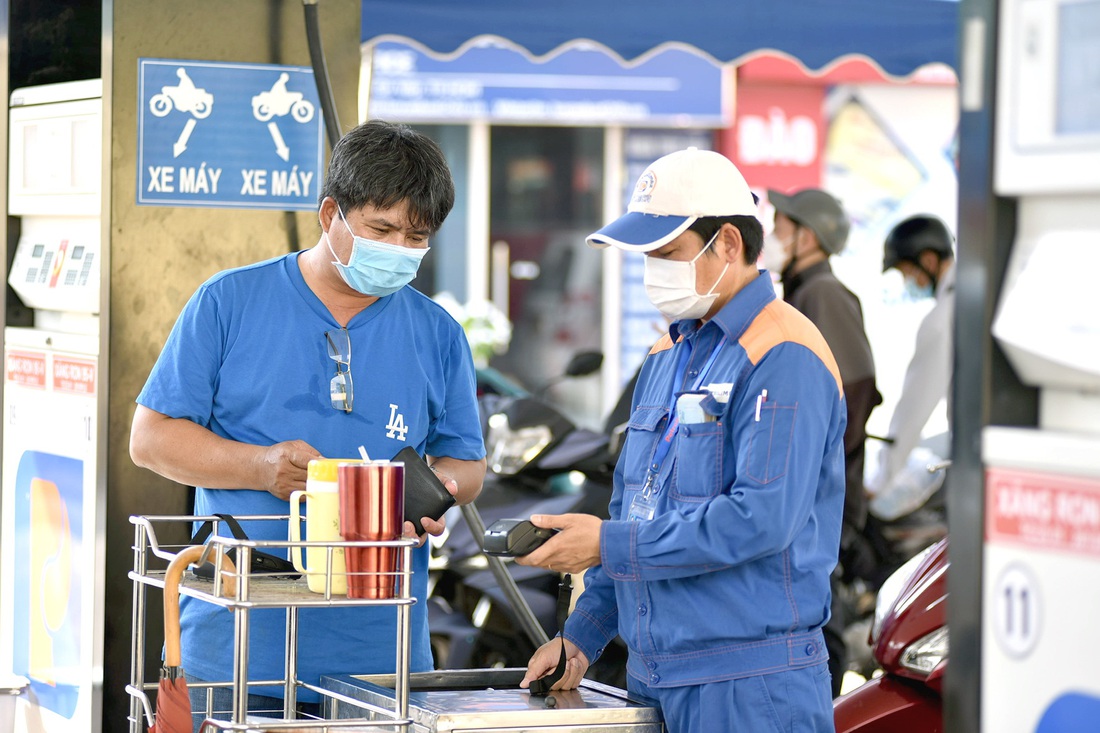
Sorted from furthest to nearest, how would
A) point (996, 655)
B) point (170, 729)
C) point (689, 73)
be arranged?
point (689, 73) < point (170, 729) < point (996, 655)

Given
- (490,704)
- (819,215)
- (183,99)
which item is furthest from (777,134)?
(490,704)

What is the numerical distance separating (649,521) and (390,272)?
661mm

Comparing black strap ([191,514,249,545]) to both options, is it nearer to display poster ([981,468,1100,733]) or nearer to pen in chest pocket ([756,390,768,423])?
pen in chest pocket ([756,390,768,423])

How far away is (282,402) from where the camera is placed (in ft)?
8.54

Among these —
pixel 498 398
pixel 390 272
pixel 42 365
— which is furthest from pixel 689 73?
pixel 390 272

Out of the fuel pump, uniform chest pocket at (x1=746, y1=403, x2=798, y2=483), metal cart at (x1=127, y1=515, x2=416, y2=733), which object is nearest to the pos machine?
uniform chest pocket at (x1=746, y1=403, x2=798, y2=483)

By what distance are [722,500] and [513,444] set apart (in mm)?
3021

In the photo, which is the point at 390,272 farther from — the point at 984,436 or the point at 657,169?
the point at 984,436

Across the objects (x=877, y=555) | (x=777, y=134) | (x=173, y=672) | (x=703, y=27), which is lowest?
(x=877, y=555)

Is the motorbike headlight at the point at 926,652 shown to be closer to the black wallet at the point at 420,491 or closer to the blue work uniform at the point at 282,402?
the blue work uniform at the point at 282,402

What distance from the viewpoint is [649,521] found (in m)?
2.29

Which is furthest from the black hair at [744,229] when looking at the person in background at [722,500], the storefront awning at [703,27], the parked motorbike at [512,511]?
the storefront awning at [703,27]

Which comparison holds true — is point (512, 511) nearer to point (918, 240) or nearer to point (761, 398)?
point (918, 240)

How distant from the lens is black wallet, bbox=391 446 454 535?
2301 millimetres
